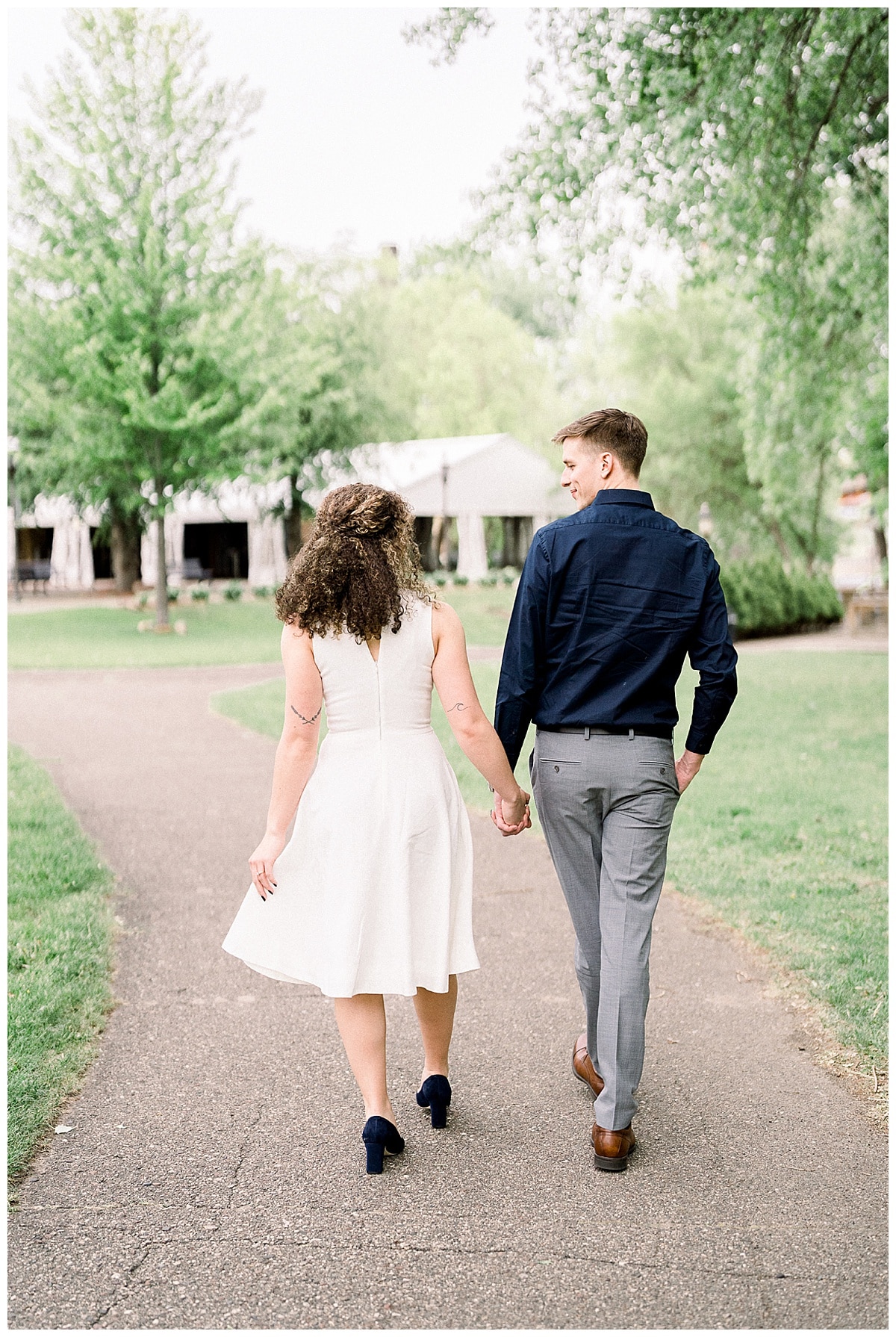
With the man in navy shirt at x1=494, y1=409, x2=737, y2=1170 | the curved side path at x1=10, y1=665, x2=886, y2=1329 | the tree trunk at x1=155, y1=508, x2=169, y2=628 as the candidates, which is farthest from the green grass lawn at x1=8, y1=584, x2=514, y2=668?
the man in navy shirt at x1=494, y1=409, x2=737, y2=1170

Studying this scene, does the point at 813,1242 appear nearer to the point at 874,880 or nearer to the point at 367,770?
the point at 367,770

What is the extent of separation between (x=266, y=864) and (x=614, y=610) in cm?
127

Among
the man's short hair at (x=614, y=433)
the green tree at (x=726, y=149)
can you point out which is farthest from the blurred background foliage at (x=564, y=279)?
the man's short hair at (x=614, y=433)

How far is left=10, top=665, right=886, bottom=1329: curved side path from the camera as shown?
2916 millimetres

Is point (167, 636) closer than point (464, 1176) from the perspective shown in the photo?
No

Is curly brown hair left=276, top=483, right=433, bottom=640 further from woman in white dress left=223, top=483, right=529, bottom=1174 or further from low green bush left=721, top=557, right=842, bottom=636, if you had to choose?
low green bush left=721, top=557, right=842, bottom=636

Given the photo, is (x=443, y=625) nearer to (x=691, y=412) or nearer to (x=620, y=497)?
(x=620, y=497)

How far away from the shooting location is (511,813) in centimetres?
385

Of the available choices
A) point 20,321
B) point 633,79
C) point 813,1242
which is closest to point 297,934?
point 813,1242

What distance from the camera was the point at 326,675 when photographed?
3.62m

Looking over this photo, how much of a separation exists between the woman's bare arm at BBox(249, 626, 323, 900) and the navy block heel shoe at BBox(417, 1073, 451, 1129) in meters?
0.82

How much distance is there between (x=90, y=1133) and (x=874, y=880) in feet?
15.5

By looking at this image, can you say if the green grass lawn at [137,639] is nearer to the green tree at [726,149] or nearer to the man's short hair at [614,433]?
→ the green tree at [726,149]

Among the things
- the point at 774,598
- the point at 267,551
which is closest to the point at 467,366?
the point at 267,551
